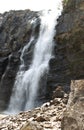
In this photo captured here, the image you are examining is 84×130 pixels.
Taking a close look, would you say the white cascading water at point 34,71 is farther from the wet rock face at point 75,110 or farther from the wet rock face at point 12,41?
the wet rock face at point 75,110

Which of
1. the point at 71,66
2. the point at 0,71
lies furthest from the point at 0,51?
the point at 71,66

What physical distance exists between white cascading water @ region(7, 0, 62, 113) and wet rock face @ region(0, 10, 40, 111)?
2.76 feet

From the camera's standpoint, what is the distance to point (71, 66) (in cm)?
3038

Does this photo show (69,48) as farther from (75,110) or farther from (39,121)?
(75,110)

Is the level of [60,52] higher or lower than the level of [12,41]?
lower

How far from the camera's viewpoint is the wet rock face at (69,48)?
1185 inches

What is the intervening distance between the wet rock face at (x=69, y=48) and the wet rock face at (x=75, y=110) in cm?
2328

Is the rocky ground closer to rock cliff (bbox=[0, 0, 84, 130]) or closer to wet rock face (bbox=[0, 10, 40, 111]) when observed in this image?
rock cliff (bbox=[0, 0, 84, 130])

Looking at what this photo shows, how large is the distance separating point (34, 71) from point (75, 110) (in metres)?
26.1

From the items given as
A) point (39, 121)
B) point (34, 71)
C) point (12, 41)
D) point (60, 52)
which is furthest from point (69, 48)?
point (39, 121)

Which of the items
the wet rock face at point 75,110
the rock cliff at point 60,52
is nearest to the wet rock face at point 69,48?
the rock cliff at point 60,52

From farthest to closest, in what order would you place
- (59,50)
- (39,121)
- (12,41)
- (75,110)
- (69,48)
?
(12,41) < (59,50) < (69,48) < (39,121) < (75,110)

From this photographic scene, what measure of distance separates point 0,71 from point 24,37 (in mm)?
4504

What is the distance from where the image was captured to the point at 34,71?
31594 mm
